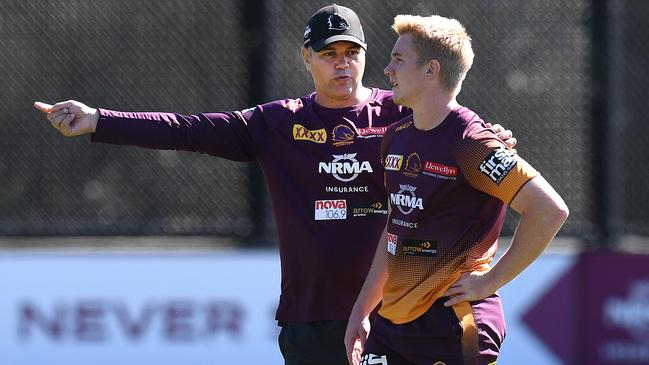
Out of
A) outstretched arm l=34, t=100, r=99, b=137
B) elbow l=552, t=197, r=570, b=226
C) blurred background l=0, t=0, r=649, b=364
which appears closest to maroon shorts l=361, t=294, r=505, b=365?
elbow l=552, t=197, r=570, b=226

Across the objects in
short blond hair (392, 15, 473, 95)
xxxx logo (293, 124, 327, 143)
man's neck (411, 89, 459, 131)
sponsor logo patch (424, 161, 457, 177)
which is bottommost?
sponsor logo patch (424, 161, 457, 177)

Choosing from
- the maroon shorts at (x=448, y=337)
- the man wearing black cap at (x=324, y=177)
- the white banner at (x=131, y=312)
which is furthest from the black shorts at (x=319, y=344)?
the white banner at (x=131, y=312)

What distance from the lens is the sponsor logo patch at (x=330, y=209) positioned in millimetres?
4246

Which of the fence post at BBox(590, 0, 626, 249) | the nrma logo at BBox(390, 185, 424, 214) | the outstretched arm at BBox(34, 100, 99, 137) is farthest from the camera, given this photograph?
the fence post at BBox(590, 0, 626, 249)

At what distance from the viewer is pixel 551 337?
265 inches

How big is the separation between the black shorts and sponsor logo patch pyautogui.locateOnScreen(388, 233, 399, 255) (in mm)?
600

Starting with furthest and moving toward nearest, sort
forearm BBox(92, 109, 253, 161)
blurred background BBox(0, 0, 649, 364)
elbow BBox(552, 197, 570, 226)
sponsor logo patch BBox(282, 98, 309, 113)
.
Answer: blurred background BBox(0, 0, 649, 364) → sponsor logo patch BBox(282, 98, 309, 113) → forearm BBox(92, 109, 253, 161) → elbow BBox(552, 197, 570, 226)

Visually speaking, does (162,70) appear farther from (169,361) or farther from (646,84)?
(646,84)

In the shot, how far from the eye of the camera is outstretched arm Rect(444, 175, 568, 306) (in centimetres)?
339

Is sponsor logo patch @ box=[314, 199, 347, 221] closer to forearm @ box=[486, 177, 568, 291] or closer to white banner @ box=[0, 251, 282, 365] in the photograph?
forearm @ box=[486, 177, 568, 291]

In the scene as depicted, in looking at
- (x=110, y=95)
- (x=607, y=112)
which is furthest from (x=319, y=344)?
(x=607, y=112)

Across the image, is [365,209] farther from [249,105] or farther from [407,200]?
[249,105]

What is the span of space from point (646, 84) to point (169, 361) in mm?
3516

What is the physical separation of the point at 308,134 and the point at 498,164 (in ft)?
3.60
